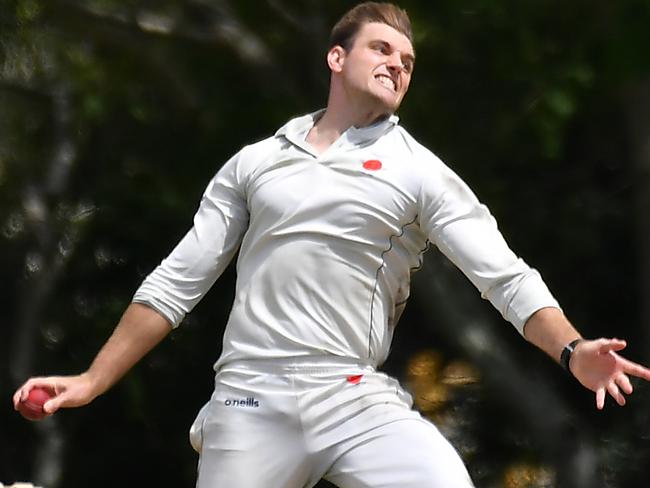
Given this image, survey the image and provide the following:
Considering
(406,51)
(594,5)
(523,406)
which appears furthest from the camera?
(523,406)

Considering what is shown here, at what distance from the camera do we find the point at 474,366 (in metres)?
Result: 10.0

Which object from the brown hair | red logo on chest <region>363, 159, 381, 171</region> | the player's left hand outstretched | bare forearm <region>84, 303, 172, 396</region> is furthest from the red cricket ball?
the player's left hand outstretched

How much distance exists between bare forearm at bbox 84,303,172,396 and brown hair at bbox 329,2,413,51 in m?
0.92

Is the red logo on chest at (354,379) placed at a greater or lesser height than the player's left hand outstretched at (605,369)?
lesser

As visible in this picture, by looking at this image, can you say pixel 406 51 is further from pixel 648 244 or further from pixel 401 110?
pixel 648 244

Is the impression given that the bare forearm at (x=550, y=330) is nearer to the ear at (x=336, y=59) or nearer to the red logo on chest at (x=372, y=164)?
the red logo on chest at (x=372, y=164)

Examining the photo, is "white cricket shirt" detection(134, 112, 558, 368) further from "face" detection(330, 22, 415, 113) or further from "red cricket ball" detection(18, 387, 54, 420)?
"red cricket ball" detection(18, 387, 54, 420)

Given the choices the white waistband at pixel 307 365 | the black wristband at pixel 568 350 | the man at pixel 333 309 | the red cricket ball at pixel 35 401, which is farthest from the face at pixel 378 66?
the red cricket ball at pixel 35 401

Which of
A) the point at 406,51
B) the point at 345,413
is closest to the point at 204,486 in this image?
the point at 345,413

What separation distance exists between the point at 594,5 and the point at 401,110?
3.95 feet

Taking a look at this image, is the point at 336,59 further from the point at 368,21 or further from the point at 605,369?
the point at 605,369

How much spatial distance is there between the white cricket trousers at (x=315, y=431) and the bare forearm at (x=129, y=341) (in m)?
0.32

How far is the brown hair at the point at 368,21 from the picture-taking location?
4496 mm

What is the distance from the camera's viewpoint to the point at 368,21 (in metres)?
4.50
